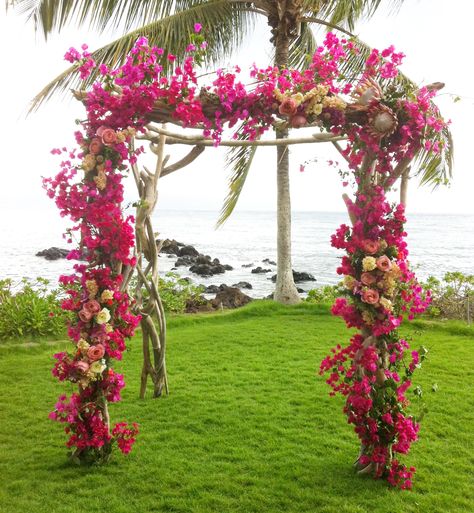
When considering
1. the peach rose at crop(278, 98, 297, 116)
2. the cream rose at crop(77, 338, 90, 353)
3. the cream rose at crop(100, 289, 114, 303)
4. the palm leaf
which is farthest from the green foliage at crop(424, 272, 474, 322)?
the cream rose at crop(77, 338, 90, 353)

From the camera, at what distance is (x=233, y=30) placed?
948cm

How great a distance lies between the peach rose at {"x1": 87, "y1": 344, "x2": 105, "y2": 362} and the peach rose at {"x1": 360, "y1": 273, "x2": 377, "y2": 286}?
5.91ft

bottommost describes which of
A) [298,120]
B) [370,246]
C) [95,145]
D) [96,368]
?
[96,368]

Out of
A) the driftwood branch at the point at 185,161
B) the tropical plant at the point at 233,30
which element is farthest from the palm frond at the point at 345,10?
the driftwood branch at the point at 185,161

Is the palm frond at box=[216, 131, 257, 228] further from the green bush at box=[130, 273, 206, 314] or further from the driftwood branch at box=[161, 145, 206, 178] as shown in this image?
the driftwood branch at box=[161, 145, 206, 178]

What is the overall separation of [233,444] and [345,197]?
83.6 inches

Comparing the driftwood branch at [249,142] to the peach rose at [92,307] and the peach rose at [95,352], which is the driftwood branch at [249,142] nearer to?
the peach rose at [92,307]

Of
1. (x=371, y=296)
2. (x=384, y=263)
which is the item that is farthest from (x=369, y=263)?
(x=371, y=296)

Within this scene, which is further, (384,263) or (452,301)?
(452,301)

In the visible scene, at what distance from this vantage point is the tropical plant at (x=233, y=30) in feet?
25.9

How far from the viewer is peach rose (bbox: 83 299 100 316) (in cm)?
367

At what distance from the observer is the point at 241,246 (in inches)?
1414

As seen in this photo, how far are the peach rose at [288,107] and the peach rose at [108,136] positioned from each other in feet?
3.66

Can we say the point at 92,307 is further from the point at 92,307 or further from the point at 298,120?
the point at 298,120
